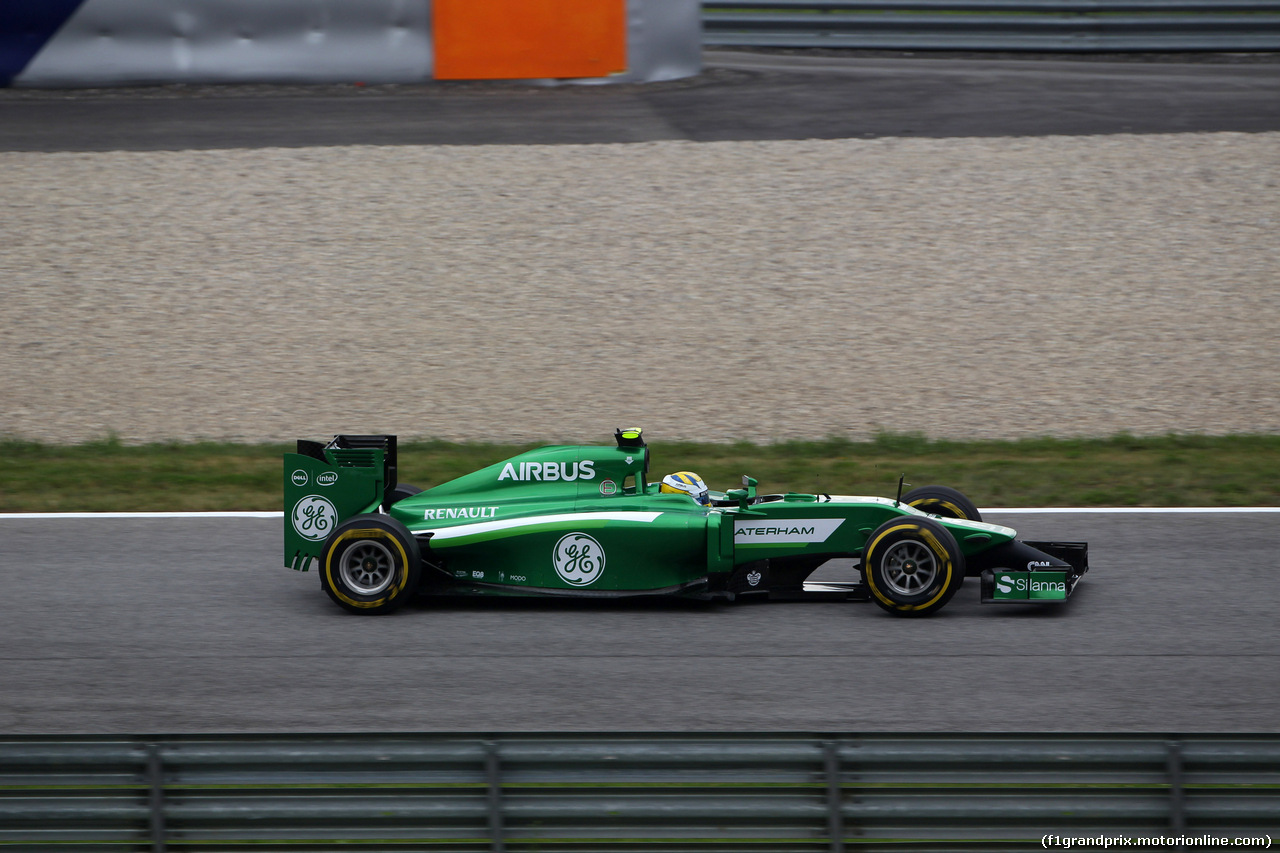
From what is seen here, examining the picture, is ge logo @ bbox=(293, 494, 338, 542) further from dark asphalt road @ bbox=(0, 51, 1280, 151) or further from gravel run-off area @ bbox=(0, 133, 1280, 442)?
dark asphalt road @ bbox=(0, 51, 1280, 151)

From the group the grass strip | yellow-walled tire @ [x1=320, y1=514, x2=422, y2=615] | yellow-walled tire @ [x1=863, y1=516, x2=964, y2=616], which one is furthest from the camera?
the grass strip

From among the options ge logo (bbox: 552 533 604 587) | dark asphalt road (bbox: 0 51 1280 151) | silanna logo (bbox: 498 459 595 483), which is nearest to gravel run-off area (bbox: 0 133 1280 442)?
dark asphalt road (bbox: 0 51 1280 151)

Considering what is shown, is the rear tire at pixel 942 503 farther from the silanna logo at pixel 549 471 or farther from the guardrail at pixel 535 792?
the guardrail at pixel 535 792

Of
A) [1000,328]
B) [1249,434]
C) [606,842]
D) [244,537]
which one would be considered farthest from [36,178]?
[606,842]

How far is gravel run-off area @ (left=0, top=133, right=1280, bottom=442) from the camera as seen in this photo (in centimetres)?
1345

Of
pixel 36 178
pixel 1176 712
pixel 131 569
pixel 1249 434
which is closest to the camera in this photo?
pixel 1176 712

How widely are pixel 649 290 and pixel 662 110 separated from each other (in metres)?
4.78

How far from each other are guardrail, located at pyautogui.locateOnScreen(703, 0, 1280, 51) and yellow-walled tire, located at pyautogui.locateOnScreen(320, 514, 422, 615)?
1738 centimetres

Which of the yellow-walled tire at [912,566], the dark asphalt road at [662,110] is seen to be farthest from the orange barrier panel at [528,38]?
the yellow-walled tire at [912,566]

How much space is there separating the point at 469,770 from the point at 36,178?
602 inches

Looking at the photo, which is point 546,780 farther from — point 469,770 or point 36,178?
point 36,178

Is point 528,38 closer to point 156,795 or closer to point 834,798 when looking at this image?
point 156,795

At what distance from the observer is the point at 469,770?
4.80 metres

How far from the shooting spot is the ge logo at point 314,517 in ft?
27.2
